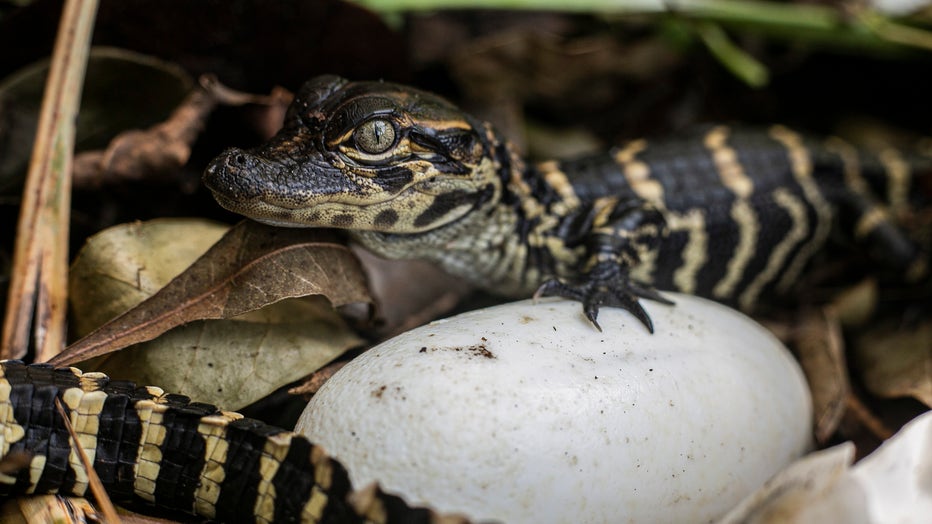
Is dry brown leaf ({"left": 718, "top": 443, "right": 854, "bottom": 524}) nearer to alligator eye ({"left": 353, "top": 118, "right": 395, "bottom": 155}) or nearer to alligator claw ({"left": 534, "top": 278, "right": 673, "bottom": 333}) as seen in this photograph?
alligator claw ({"left": 534, "top": 278, "right": 673, "bottom": 333})

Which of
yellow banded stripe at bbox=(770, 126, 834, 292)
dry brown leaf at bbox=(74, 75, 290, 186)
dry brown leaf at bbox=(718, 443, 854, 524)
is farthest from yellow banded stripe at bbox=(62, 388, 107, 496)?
yellow banded stripe at bbox=(770, 126, 834, 292)

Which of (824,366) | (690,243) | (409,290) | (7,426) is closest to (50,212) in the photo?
(7,426)

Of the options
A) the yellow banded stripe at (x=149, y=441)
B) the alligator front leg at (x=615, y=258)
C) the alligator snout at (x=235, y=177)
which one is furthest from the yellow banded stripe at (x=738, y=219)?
the yellow banded stripe at (x=149, y=441)

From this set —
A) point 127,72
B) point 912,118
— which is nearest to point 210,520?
point 127,72

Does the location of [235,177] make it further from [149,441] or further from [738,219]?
[738,219]

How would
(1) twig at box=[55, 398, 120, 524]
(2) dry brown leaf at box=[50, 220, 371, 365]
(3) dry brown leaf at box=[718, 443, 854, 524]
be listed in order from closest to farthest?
1. (3) dry brown leaf at box=[718, 443, 854, 524]
2. (1) twig at box=[55, 398, 120, 524]
3. (2) dry brown leaf at box=[50, 220, 371, 365]

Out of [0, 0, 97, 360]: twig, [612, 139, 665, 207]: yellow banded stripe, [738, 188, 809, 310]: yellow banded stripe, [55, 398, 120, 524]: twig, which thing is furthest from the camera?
[738, 188, 809, 310]: yellow banded stripe
